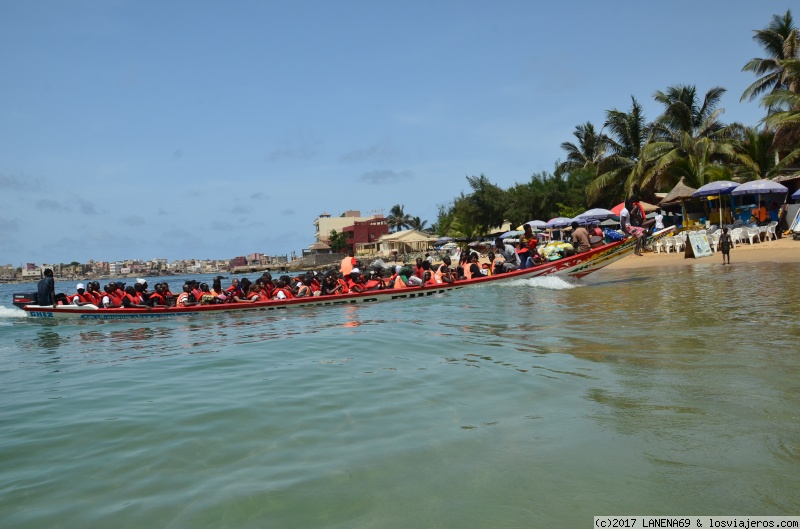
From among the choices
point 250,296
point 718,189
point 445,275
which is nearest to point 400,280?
point 445,275

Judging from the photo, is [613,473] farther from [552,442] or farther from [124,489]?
[124,489]

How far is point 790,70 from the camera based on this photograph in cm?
2527

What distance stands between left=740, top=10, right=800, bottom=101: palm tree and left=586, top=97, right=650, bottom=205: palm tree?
5942 millimetres

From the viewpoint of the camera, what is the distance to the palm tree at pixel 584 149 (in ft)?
142

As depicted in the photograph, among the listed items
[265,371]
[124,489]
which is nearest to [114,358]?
[265,371]

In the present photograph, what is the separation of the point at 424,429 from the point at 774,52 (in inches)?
1331

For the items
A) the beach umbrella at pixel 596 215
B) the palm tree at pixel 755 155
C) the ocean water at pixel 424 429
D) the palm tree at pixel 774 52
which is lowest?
the ocean water at pixel 424 429

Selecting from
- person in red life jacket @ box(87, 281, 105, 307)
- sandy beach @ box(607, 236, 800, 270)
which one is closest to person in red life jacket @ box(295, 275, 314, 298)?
person in red life jacket @ box(87, 281, 105, 307)

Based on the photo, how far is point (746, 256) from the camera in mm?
20688

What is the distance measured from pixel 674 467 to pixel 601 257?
13199 mm

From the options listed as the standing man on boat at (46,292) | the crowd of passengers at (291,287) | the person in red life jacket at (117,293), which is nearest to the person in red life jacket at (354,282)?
the crowd of passengers at (291,287)

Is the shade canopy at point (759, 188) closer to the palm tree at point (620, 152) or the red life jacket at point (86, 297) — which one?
the palm tree at point (620, 152)

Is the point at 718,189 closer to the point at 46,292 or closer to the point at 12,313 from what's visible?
the point at 46,292

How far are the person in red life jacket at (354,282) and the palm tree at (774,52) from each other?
23.7m
